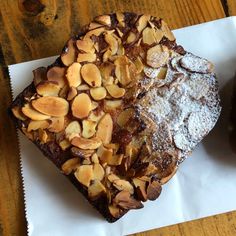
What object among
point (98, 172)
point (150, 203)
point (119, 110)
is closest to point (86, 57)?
point (119, 110)

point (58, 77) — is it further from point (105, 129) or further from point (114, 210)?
point (114, 210)

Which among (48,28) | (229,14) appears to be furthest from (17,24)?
(229,14)

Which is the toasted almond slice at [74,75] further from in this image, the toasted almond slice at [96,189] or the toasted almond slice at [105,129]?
the toasted almond slice at [96,189]

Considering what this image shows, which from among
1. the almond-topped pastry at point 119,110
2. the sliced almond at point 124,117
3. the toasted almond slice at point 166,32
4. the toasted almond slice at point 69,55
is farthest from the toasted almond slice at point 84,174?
the toasted almond slice at point 166,32

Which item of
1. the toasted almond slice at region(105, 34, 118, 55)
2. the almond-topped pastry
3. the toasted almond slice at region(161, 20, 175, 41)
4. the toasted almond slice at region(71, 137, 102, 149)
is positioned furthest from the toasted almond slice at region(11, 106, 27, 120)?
the toasted almond slice at region(161, 20, 175, 41)

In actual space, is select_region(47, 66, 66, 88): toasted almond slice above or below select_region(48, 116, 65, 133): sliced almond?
above

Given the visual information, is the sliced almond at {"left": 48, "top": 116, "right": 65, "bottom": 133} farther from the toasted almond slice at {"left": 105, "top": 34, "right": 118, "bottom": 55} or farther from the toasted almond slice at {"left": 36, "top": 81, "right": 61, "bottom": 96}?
the toasted almond slice at {"left": 105, "top": 34, "right": 118, "bottom": 55}
